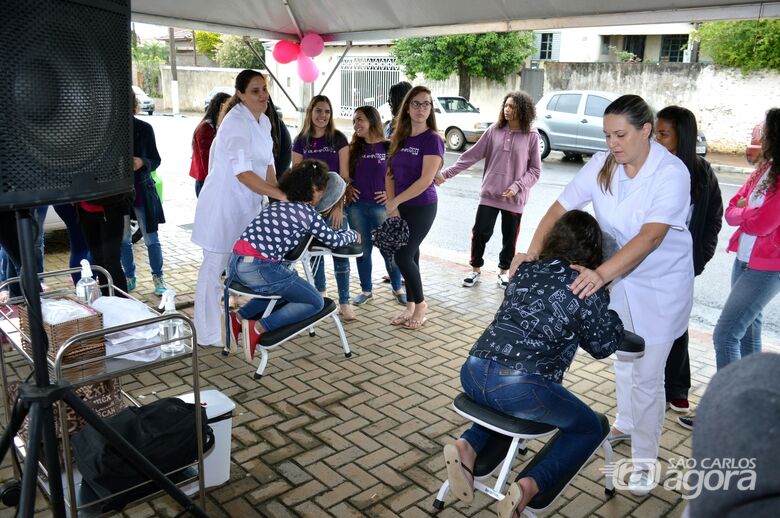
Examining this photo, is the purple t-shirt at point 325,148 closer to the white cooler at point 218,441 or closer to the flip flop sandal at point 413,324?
the flip flop sandal at point 413,324

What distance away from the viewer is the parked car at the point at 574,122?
1492cm

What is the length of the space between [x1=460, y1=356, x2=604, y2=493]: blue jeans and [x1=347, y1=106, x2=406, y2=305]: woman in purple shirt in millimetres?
2927

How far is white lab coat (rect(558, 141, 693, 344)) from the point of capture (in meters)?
2.75

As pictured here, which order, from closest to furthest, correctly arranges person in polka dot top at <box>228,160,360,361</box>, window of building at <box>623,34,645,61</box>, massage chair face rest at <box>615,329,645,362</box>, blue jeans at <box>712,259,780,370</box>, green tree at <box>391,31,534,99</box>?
1. massage chair face rest at <box>615,329,645,362</box>
2. blue jeans at <box>712,259,780,370</box>
3. person in polka dot top at <box>228,160,360,361</box>
4. green tree at <box>391,31,534,99</box>
5. window of building at <box>623,34,645,61</box>

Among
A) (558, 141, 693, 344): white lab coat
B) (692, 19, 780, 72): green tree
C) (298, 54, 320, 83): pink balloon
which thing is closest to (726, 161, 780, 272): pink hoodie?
(558, 141, 693, 344): white lab coat

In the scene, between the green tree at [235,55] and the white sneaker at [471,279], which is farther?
the green tree at [235,55]

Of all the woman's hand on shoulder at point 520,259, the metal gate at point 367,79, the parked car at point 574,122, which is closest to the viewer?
the woman's hand on shoulder at point 520,259

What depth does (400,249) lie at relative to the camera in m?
4.99

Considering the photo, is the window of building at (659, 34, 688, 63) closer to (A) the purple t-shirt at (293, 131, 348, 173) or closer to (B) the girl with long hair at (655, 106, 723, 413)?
(A) the purple t-shirt at (293, 131, 348, 173)

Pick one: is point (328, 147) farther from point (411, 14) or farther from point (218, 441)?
point (218, 441)

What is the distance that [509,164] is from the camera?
19.2 feet

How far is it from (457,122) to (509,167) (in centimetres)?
1166

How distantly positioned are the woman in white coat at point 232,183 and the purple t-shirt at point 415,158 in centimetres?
107

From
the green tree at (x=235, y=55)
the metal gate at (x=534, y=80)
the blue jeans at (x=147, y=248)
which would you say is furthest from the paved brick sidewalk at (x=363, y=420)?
the green tree at (x=235, y=55)
